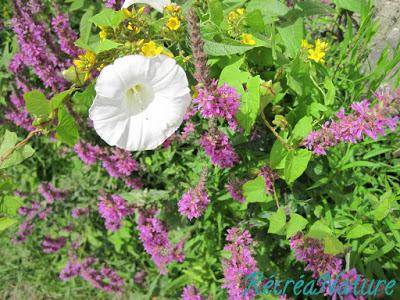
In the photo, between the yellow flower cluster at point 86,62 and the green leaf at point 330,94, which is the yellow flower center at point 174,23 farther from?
the green leaf at point 330,94

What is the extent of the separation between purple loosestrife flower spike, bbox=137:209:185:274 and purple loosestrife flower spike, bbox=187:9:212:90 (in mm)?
1069

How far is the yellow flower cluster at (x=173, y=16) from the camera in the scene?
1513mm

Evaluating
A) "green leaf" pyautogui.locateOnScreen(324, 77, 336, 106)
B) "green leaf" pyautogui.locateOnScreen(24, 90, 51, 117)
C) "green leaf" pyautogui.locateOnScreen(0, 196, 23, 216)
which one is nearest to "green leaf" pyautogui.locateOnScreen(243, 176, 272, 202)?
"green leaf" pyautogui.locateOnScreen(324, 77, 336, 106)

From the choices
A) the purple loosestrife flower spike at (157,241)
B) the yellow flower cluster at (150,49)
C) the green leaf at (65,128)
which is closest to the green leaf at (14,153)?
the green leaf at (65,128)

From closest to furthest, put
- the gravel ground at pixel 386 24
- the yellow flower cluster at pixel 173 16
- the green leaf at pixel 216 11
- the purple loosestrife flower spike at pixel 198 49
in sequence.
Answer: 1. the purple loosestrife flower spike at pixel 198 49
2. the yellow flower cluster at pixel 173 16
3. the green leaf at pixel 216 11
4. the gravel ground at pixel 386 24

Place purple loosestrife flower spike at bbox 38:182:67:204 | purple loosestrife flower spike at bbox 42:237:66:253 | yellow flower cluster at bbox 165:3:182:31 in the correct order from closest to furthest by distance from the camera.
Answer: yellow flower cluster at bbox 165:3:182:31, purple loosestrife flower spike at bbox 38:182:67:204, purple loosestrife flower spike at bbox 42:237:66:253

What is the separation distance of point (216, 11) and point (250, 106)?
16.4 inches

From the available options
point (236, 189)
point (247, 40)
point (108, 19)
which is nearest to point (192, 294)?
point (236, 189)

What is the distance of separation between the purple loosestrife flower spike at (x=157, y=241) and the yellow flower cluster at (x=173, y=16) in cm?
113

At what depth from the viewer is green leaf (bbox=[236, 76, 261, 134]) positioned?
158 centimetres

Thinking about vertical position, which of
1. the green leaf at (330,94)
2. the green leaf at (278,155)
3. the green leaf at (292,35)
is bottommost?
the green leaf at (278,155)

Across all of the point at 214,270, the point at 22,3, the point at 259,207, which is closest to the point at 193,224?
the point at 214,270

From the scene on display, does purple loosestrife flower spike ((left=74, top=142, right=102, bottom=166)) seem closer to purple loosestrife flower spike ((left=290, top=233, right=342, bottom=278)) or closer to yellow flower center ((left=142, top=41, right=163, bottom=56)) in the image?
yellow flower center ((left=142, top=41, right=163, bottom=56))

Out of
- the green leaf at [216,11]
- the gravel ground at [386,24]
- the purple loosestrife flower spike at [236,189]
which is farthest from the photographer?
the gravel ground at [386,24]
